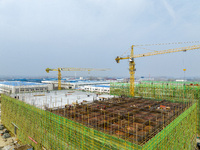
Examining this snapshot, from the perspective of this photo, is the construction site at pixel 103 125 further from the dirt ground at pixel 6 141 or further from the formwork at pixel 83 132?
the dirt ground at pixel 6 141

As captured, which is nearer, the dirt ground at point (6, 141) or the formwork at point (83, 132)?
the formwork at point (83, 132)

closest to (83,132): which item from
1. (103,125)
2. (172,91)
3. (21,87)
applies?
(103,125)

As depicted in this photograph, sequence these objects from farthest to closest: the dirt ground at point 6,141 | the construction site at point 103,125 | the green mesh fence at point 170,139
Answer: the dirt ground at point 6,141, the construction site at point 103,125, the green mesh fence at point 170,139

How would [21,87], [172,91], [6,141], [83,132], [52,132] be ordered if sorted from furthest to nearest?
[21,87] < [172,91] < [6,141] < [52,132] < [83,132]

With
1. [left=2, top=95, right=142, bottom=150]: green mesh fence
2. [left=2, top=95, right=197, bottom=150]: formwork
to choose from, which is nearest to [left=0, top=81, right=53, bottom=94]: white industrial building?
[left=2, top=95, right=142, bottom=150]: green mesh fence

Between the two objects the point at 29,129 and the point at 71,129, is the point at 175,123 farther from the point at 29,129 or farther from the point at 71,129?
the point at 29,129

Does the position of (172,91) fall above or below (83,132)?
above

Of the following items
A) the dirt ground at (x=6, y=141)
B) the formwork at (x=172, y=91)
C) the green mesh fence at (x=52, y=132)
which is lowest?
the dirt ground at (x=6, y=141)

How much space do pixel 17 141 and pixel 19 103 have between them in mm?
13925

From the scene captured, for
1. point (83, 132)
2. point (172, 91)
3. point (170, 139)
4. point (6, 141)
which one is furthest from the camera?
point (172, 91)

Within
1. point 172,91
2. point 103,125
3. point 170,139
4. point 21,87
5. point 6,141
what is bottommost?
point 6,141

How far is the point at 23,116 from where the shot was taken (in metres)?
44.1

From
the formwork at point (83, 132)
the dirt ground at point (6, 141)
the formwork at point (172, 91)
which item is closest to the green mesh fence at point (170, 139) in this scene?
the formwork at point (83, 132)

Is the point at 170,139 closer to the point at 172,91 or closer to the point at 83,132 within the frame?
the point at 83,132
